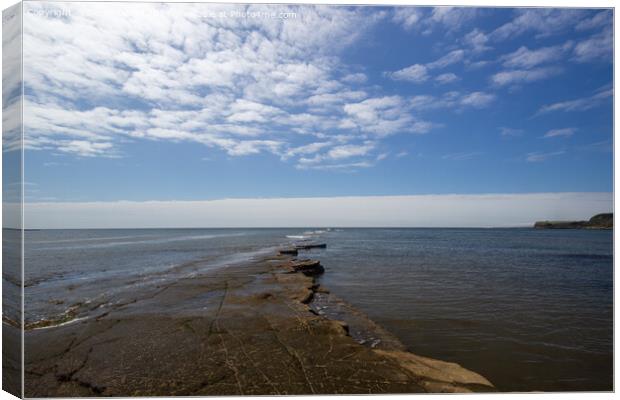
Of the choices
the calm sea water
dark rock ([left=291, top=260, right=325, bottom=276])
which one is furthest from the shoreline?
dark rock ([left=291, top=260, right=325, bottom=276])

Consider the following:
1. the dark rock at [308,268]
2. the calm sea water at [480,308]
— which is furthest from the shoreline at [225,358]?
the dark rock at [308,268]

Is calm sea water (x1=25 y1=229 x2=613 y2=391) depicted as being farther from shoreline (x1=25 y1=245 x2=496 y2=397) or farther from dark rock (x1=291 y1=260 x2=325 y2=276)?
shoreline (x1=25 y1=245 x2=496 y2=397)

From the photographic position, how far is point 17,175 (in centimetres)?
424

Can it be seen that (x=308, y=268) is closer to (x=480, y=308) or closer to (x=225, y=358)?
(x=480, y=308)

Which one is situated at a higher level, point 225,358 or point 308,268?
point 225,358

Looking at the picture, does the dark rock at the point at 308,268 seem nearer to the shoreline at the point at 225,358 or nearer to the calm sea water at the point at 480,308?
the calm sea water at the point at 480,308

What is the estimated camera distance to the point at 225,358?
450 centimetres

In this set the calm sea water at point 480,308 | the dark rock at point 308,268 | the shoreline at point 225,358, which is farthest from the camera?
the dark rock at point 308,268

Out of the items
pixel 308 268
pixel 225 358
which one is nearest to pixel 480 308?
pixel 225 358

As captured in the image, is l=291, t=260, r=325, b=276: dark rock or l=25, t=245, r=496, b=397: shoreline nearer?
l=25, t=245, r=496, b=397: shoreline

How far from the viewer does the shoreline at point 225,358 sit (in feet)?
13.3

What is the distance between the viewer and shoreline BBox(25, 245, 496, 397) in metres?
4.05

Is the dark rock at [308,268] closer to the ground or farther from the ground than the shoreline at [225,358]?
closer to the ground

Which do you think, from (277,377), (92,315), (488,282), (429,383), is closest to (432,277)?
(488,282)
